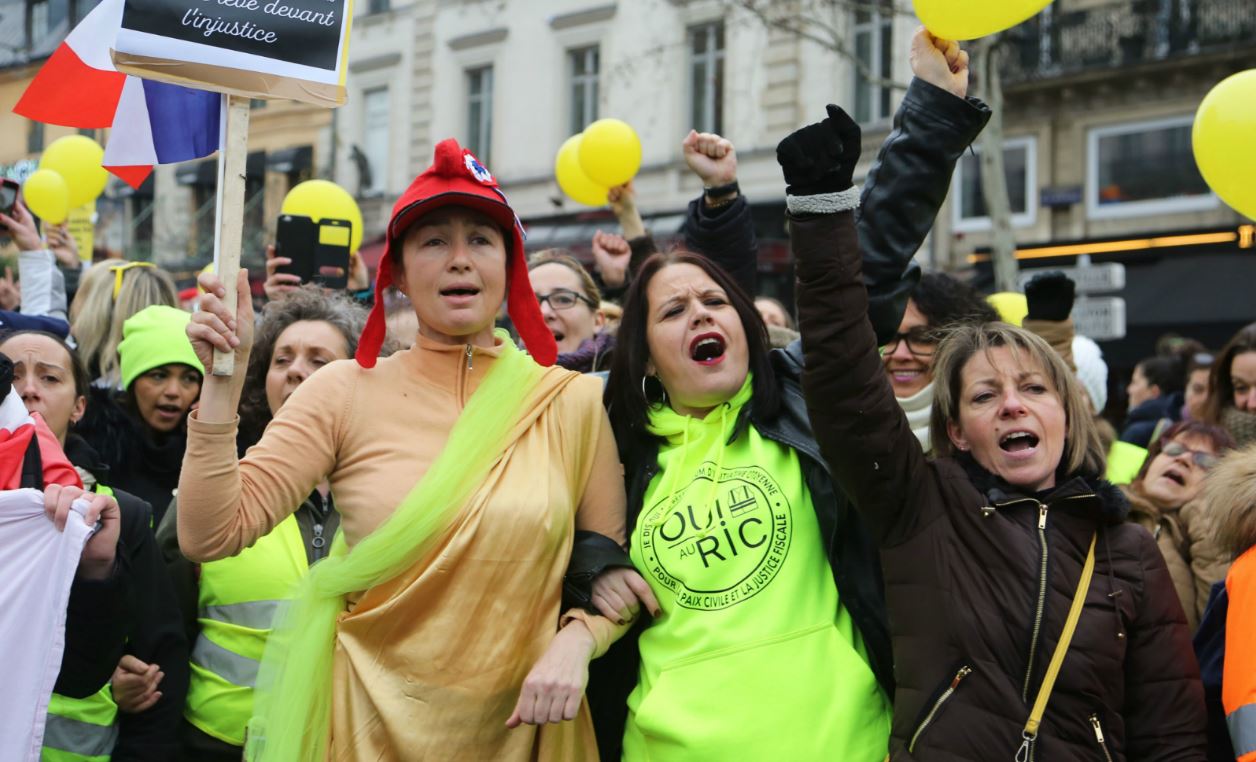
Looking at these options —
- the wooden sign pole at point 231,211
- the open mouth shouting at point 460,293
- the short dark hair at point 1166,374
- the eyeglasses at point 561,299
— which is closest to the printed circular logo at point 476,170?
the open mouth shouting at point 460,293

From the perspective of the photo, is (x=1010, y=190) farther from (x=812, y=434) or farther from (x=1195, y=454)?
(x=812, y=434)

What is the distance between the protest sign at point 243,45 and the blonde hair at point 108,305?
2527 millimetres

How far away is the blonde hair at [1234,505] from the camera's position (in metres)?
2.75

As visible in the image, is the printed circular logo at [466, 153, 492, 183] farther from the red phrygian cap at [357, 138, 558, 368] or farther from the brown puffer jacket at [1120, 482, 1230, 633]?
the brown puffer jacket at [1120, 482, 1230, 633]

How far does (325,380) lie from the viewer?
2670 millimetres

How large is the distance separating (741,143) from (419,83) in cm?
721

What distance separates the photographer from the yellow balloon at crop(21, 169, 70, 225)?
6.50 meters

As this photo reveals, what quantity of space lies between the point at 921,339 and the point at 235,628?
→ 204 centimetres

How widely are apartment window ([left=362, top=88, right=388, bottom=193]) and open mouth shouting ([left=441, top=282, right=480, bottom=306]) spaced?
20965mm

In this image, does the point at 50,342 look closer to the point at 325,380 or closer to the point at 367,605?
the point at 325,380

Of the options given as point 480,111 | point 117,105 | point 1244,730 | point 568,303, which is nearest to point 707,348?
point 1244,730

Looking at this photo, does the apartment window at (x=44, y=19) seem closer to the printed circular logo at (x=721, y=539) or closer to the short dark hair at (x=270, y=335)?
the short dark hair at (x=270, y=335)

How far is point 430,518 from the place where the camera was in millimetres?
2500

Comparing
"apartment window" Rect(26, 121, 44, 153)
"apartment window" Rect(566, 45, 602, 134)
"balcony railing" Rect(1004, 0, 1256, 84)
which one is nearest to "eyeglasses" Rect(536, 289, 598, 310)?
"balcony railing" Rect(1004, 0, 1256, 84)
